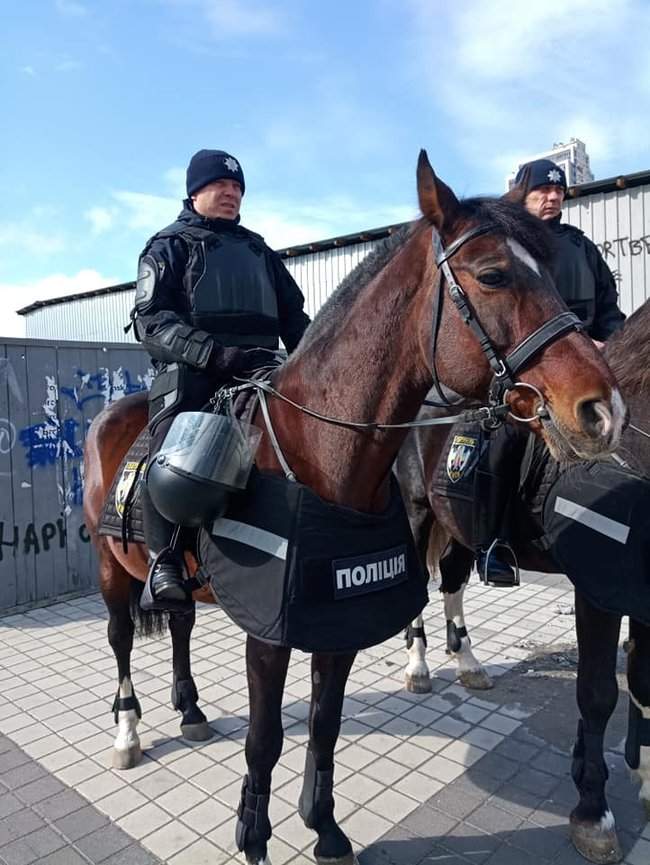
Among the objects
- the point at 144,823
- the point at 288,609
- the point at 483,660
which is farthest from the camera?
the point at 483,660

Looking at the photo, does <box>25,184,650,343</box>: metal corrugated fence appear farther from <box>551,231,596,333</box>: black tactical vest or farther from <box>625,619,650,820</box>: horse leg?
<box>625,619,650,820</box>: horse leg

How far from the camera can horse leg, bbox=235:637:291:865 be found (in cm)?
238

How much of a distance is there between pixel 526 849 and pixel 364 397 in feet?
7.13

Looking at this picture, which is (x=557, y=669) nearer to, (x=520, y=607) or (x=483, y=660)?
(x=483, y=660)

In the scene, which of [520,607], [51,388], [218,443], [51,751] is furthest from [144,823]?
[51,388]

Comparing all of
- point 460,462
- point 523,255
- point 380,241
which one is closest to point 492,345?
point 523,255

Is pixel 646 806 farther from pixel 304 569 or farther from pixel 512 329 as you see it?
pixel 512 329

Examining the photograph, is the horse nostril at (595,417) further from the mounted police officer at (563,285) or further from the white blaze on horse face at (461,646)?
the white blaze on horse face at (461,646)

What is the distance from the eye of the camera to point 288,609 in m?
2.11

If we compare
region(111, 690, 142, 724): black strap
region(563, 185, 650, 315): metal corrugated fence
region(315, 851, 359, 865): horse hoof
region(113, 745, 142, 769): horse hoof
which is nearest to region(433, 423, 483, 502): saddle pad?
region(315, 851, 359, 865): horse hoof

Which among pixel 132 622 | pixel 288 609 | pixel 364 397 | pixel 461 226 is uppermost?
pixel 461 226

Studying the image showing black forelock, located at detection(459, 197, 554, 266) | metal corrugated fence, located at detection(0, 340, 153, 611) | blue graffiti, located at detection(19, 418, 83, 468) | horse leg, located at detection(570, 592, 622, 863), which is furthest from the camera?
blue graffiti, located at detection(19, 418, 83, 468)

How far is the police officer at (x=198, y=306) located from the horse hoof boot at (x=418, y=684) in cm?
212

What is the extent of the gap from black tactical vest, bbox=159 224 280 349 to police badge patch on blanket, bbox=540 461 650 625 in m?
1.62
